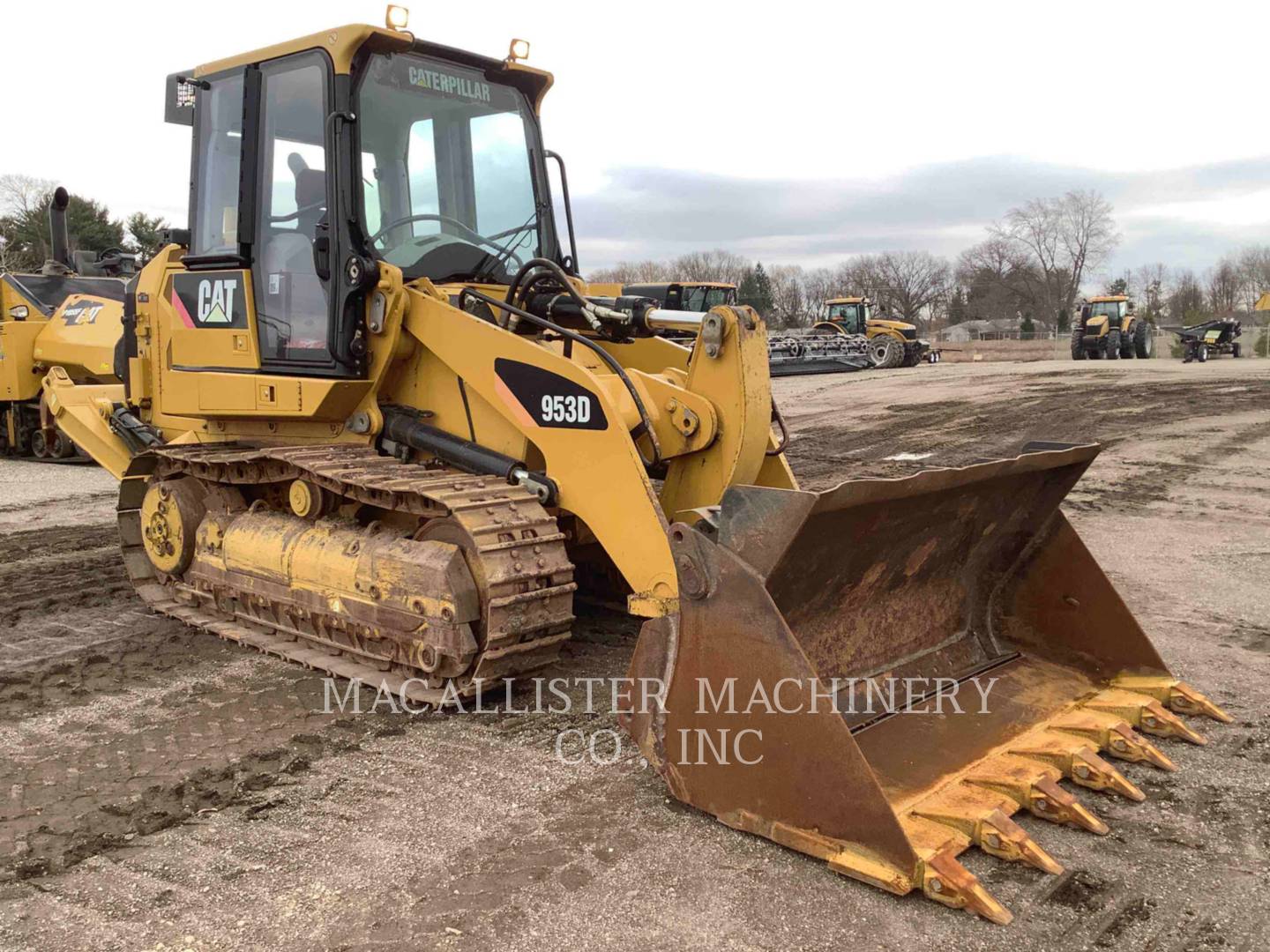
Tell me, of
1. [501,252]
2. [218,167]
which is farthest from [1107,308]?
[218,167]

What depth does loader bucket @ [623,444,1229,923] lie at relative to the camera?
3.03 meters

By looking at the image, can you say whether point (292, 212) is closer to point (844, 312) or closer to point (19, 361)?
point (19, 361)

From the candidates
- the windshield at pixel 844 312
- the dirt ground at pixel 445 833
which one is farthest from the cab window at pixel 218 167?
the windshield at pixel 844 312

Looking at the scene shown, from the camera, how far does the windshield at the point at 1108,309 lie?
33406mm

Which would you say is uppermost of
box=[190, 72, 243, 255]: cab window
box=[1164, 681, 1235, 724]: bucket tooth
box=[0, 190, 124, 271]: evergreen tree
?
box=[0, 190, 124, 271]: evergreen tree

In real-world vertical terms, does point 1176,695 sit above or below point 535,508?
below

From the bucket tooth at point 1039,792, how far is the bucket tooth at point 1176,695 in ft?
3.01

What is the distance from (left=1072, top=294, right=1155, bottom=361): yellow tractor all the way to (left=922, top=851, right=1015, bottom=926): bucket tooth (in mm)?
32351

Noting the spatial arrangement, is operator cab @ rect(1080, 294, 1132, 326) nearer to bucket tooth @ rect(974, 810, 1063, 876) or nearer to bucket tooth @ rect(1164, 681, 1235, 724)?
bucket tooth @ rect(1164, 681, 1235, 724)

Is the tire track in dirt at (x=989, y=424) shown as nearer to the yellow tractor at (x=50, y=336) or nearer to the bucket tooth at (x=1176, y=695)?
the bucket tooth at (x=1176, y=695)

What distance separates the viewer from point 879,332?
3309cm

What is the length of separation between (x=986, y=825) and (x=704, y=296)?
24.2 m

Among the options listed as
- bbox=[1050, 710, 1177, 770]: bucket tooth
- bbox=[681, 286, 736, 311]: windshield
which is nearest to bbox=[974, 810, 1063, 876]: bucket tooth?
bbox=[1050, 710, 1177, 770]: bucket tooth

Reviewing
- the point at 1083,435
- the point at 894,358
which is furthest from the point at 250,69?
the point at 894,358
